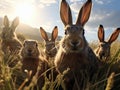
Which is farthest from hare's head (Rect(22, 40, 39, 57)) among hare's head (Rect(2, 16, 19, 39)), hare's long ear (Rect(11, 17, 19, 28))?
hare's long ear (Rect(11, 17, 19, 28))

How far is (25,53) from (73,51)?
5.25 feet

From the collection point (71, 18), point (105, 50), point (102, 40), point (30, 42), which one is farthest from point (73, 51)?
point (102, 40)

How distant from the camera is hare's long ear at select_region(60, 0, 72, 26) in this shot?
643 centimetres

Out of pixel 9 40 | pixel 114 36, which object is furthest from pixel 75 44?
pixel 114 36

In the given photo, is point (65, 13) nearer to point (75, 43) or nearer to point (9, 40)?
point (75, 43)

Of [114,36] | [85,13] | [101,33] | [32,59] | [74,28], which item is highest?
[85,13]

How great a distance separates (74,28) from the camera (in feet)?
19.7

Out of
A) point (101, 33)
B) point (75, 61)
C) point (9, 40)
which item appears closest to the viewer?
point (75, 61)

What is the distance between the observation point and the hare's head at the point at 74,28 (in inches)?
210

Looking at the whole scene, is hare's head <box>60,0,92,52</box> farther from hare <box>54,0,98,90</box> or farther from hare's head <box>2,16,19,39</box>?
hare's head <box>2,16,19,39</box>

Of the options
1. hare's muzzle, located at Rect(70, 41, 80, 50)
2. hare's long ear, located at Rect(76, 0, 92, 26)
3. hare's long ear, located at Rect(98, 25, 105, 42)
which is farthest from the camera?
hare's long ear, located at Rect(98, 25, 105, 42)

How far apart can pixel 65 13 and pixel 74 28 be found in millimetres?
644

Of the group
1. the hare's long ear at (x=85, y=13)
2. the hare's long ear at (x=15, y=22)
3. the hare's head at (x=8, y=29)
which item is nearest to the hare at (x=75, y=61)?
the hare's long ear at (x=85, y=13)

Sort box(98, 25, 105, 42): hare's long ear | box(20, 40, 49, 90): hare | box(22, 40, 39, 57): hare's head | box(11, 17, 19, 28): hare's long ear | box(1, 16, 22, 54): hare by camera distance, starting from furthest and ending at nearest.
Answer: box(11, 17, 19, 28): hare's long ear
box(98, 25, 105, 42): hare's long ear
box(1, 16, 22, 54): hare
box(22, 40, 39, 57): hare's head
box(20, 40, 49, 90): hare
